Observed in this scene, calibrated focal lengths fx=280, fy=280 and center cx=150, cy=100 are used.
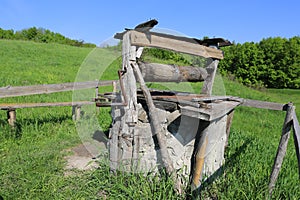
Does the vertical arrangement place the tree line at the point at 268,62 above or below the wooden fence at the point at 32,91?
above

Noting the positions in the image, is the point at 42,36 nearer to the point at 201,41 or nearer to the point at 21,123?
the point at 21,123

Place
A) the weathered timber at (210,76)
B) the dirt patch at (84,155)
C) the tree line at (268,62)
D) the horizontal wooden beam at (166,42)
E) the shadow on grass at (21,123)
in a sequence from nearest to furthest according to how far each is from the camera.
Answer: the horizontal wooden beam at (166,42)
the weathered timber at (210,76)
the dirt patch at (84,155)
the shadow on grass at (21,123)
the tree line at (268,62)

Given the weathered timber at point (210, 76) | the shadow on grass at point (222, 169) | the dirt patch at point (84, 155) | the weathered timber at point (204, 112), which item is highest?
the weathered timber at point (210, 76)

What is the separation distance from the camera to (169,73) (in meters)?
3.91

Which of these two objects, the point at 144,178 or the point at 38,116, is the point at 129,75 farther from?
the point at 38,116

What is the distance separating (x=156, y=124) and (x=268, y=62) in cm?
3388

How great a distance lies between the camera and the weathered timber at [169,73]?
3.60 m

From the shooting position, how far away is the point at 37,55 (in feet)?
70.8

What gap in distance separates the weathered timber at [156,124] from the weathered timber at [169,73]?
27 centimetres

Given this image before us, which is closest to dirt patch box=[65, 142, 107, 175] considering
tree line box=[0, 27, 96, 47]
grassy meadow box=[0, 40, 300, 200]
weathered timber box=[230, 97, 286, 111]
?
grassy meadow box=[0, 40, 300, 200]

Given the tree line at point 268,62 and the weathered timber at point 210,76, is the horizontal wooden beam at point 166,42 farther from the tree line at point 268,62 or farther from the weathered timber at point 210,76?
the tree line at point 268,62

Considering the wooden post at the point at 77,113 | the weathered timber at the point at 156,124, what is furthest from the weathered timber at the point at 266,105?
the wooden post at the point at 77,113

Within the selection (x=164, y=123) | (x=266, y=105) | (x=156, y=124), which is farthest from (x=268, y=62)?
(x=156, y=124)

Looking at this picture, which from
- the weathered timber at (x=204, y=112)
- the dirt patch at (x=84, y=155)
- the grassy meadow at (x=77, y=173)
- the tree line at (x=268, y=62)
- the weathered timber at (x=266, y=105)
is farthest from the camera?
the tree line at (x=268, y=62)
